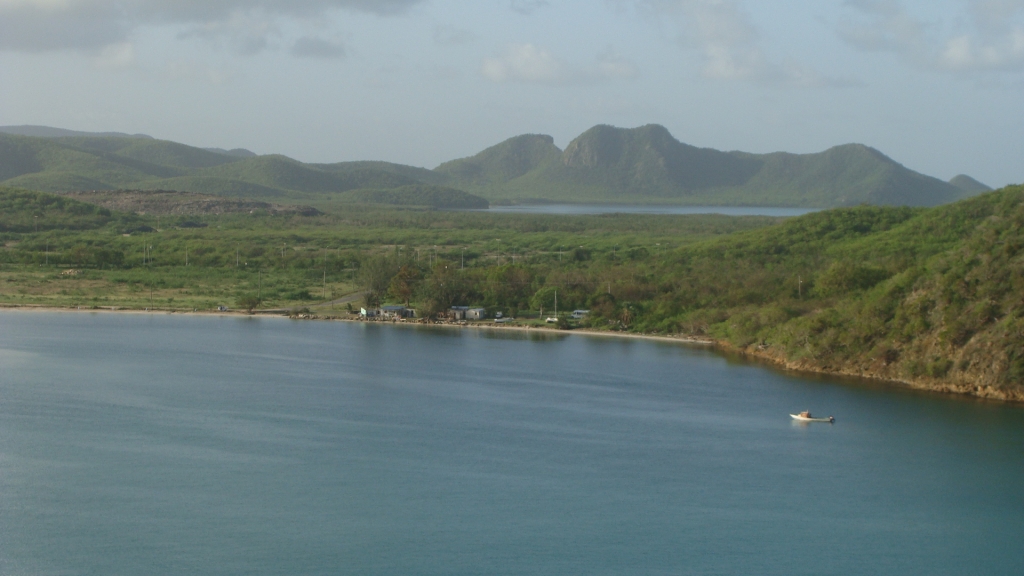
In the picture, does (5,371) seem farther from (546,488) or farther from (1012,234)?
(1012,234)

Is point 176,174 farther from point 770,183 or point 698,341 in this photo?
point 698,341

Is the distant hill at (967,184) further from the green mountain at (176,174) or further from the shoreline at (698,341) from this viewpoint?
the shoreline at (698,341)

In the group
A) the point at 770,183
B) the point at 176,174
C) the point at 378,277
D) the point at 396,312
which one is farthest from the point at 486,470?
the point at 770,183

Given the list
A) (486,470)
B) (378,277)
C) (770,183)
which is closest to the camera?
(486,470)

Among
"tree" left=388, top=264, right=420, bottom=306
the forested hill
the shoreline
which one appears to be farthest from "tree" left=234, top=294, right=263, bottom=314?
the forested hill

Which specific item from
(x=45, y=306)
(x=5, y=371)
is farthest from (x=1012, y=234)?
(x=45, y=306)

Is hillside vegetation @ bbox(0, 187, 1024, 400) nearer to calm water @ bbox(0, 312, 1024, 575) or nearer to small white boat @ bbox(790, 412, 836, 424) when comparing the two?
calm water @ bbox(0, 312, 1024, 575)
